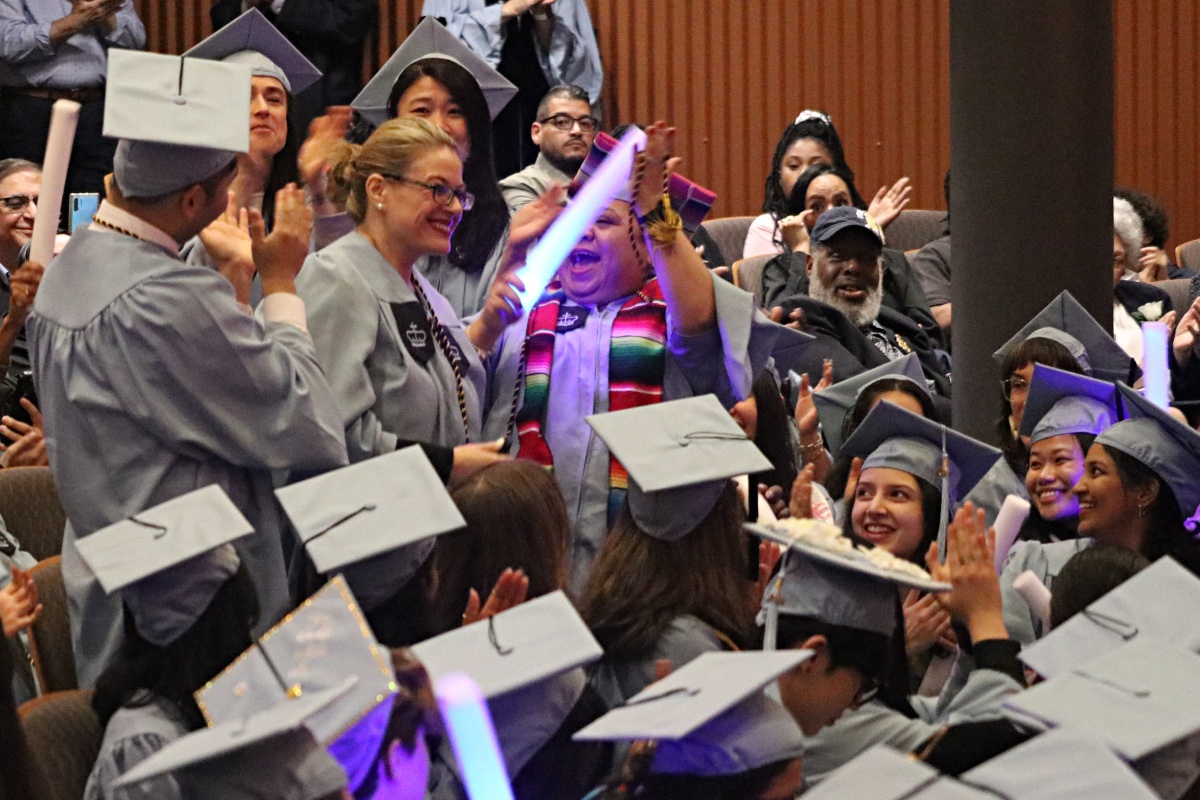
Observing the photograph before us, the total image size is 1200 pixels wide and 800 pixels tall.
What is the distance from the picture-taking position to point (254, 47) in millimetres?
4336

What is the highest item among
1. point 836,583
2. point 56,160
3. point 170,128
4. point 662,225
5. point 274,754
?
point 170,128

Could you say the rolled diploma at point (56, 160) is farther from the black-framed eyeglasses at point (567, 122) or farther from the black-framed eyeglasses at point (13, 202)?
the black-framed eyeglasses at point (567, 122)

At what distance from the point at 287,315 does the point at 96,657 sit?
2.31ft

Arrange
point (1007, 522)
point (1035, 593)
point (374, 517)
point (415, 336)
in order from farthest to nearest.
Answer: point (1007, 522)
point (415, 336)
point (1035, 593)
point (374, 517)

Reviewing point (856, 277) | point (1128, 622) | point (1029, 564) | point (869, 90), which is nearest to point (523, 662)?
point (1128, 622)

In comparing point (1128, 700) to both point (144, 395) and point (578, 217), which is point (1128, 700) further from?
point (578, 217)

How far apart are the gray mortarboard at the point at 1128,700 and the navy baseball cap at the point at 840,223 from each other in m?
3.84

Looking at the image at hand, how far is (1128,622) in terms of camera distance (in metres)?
2.84

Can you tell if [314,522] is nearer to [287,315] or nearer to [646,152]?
[287,315]

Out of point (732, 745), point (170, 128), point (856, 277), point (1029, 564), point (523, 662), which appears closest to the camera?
point (732, 745)

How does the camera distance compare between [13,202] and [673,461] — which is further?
[13,202]

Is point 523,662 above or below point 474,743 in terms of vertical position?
above

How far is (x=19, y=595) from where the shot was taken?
3410 mm

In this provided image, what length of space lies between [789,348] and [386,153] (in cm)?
179
